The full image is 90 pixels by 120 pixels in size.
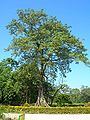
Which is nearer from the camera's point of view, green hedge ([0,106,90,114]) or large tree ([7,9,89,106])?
green hedge ([0,106,90,114])

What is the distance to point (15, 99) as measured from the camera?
2056 inches

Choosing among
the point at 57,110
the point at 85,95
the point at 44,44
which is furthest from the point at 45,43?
the point at 85,95

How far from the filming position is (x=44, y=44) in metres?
43.5

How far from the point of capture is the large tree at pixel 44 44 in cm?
4353

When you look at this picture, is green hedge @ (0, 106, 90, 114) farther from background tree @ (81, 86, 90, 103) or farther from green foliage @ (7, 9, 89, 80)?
background tree @ (81, 86, 90, 103)

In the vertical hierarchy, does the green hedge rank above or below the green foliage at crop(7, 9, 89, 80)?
below

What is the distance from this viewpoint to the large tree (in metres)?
43.5

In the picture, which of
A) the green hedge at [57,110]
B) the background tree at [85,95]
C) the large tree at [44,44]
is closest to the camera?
the green hedge at [57,110]

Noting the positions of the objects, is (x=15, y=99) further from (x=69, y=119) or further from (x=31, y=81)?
(x=69, y=119)

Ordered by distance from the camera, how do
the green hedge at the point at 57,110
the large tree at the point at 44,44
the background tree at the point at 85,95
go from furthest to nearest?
the background tree at the point at 85,95, the large tree at the point at 44,44, the green hedge at the point at 57,110

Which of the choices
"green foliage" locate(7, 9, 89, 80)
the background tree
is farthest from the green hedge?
the background tree

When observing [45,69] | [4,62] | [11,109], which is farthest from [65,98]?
[11,109]

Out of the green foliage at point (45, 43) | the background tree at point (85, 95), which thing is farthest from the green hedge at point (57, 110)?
the background tree at point (85, 95)

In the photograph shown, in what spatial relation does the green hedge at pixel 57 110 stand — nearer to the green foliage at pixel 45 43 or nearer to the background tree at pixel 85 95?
the green foliage at pixel 45 43
